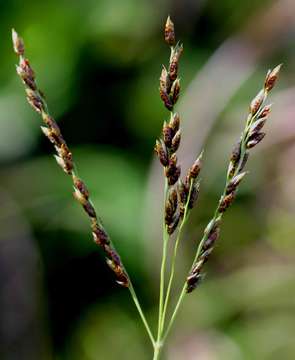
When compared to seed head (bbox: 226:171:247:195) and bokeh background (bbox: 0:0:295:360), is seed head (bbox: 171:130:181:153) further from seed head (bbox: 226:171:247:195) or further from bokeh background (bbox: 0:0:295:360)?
bokeh background (bbox: 0:0:295:360)

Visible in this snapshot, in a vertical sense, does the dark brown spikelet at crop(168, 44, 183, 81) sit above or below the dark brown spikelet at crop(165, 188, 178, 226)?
above

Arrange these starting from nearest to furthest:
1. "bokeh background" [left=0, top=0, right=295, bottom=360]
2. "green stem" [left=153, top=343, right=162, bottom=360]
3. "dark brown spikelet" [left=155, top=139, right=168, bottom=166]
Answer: "green stem" [left=153, top=343, right=162, bottom=360]
"dark brown spikelet" [left=155, top=139, right=168, bottom=166]
"bokeh background" [left=0, top=0, right=295, bottom=360]

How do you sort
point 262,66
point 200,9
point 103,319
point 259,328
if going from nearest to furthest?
point 259,328 < point 103,319 < point 262,66 < point 200,9

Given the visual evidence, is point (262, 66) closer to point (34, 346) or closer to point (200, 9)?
point (200, 9)

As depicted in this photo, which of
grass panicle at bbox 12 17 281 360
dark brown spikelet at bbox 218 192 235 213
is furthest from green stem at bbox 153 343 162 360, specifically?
dark brown spikelet at bbox 218 192 235 213

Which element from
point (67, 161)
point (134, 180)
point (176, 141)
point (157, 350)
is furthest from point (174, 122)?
point (134, 180)

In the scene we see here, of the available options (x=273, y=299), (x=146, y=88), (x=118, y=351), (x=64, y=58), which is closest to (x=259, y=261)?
(x=273, y=299)

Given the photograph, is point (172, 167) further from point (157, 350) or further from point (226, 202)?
point (157, 350)

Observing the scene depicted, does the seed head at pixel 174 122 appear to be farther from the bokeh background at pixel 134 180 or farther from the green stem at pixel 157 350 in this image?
the bokeh background at pixel 134 180
